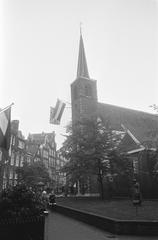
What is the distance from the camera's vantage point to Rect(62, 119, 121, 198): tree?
76.7 ft

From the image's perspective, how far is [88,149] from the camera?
2391cm

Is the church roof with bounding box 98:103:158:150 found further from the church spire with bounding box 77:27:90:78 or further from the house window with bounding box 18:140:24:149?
the house window with bounding box 18:140:24:149

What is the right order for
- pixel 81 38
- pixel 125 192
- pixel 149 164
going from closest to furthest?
1. pixel 149 164
2. pixel 125 192
3. pixel 81 38

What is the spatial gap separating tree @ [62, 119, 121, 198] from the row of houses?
2.52 m

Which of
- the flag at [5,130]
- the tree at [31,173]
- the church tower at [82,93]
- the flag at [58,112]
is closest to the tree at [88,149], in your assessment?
the flag at [58,112]

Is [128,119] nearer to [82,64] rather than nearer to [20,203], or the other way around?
[82,64]

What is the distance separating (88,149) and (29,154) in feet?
127

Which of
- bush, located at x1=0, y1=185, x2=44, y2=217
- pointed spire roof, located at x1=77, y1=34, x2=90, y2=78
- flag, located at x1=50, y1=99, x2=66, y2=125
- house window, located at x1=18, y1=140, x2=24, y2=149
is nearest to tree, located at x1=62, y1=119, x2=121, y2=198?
flag, located at x1=50, y1=99, x2=66, y2=125

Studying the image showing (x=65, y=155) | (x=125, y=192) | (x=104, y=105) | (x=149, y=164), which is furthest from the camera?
(x=104, y=105)

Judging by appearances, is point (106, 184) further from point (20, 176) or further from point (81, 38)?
point (81, 38)

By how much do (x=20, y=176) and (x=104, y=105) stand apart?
19.4 m

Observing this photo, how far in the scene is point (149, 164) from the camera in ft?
90.9

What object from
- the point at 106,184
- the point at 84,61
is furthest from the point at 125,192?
the point at 84,61

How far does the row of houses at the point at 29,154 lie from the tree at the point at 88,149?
8.28 feet
